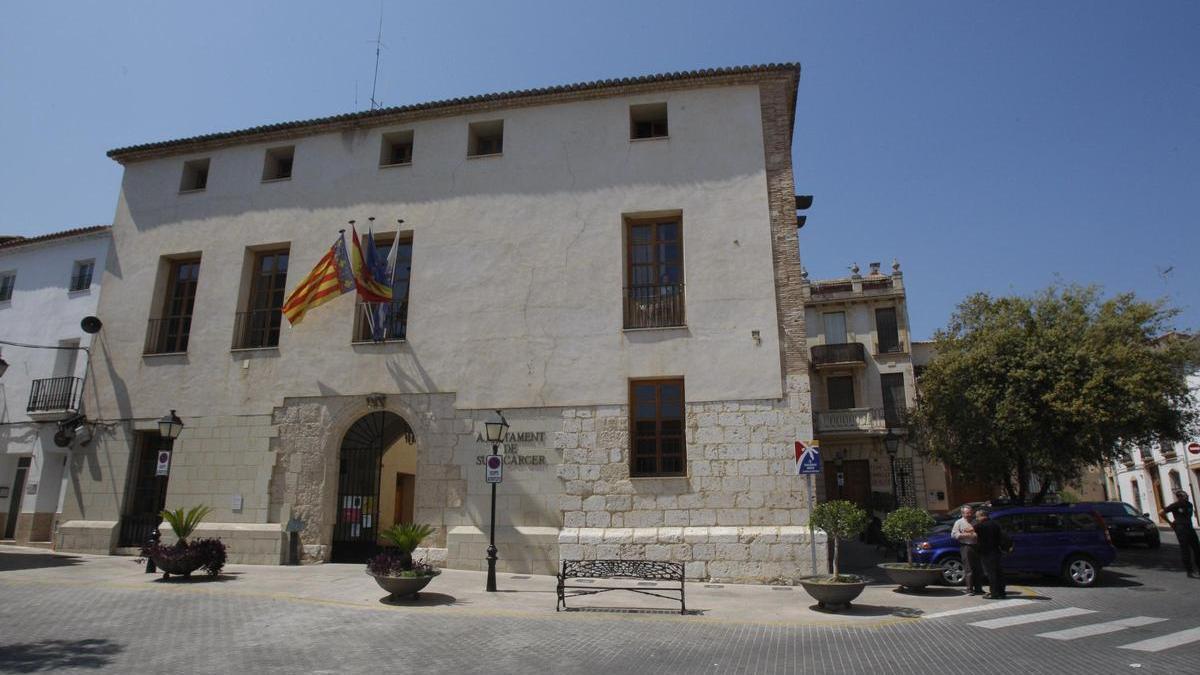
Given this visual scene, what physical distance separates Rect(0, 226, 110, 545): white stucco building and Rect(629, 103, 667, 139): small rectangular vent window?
1453 cm

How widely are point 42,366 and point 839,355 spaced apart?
105ft

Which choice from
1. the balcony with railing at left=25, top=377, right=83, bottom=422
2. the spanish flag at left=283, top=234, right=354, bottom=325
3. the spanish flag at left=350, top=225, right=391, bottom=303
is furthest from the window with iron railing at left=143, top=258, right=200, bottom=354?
the spanish flag at left=350, top=225, right=391, bottom=303

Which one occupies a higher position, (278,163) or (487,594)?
(278,163)

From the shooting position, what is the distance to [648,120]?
1564 centimetres

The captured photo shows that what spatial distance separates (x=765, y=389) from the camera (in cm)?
1309

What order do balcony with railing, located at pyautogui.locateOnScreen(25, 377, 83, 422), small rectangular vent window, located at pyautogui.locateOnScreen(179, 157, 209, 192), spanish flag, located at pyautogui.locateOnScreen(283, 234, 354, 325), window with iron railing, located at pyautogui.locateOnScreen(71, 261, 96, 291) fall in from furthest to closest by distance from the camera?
window with iron railing, located at pyautogui.locateOnScreen(71, 261, 96, 291)
small rectangular vent window, located at pyautogui.locateOnScreen(179, 157, 209, 192)
balcony with railing, located at pyautogui.locateOnScreen(25, 377, 83, 422)
spanish flag, located at pyautogui.locateOnScreen(283, 234, 354, 325)

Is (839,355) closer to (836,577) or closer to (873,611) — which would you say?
(836,577)

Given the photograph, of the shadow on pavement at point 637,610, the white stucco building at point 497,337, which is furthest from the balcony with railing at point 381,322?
the shadow on pavement at point 637,610

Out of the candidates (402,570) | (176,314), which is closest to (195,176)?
(176,314)

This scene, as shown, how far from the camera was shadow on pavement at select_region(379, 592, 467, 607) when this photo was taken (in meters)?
10.1

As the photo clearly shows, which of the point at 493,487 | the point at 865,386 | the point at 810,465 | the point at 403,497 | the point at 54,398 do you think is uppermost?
the point at 865,386

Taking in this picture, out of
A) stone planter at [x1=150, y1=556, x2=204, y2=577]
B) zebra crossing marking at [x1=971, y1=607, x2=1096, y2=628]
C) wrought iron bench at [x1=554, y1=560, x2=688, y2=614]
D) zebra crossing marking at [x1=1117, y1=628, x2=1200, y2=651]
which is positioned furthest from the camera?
stone planter at [x1=150, y1=556, x2=204, y2=577]

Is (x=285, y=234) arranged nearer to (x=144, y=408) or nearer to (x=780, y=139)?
(x=144, y=408)

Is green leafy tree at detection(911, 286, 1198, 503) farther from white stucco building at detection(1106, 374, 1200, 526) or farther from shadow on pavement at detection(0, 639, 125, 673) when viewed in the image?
shadow on pavement at detection(0, 639, 125, 673)
